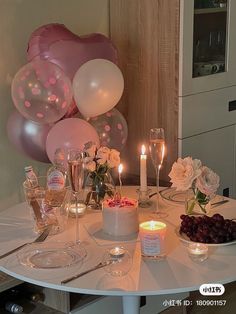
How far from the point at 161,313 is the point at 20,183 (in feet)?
2.79

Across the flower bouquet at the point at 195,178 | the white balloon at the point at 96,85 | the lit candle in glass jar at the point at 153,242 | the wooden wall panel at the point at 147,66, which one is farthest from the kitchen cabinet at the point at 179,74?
the lit candle in glass jar at the point at 153,242

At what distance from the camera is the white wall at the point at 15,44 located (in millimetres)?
2547

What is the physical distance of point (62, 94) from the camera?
7.57 ft

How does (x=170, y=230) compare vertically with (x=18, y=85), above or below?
below

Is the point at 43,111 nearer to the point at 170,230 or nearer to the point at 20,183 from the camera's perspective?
the point at 20,183

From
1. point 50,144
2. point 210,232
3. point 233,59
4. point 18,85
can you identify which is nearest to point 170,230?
point 210,232

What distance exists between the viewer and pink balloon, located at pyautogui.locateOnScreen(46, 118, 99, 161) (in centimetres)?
230

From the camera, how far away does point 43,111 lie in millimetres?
2301

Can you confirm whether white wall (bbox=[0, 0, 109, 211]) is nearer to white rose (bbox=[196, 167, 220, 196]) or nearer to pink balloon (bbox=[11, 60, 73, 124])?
pink balloon (bbox=[11, 60, 73, 124])

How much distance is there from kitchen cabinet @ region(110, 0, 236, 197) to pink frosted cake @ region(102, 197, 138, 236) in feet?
3.04

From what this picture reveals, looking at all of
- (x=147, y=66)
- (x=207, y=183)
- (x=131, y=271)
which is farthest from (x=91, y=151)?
(x=147, y=66)

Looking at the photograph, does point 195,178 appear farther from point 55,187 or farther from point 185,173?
point 55,187

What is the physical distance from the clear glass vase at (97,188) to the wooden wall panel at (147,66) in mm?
744

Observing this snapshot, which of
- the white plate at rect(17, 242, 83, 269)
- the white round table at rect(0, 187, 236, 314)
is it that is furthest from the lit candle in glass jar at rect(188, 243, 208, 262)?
the white plate at rect(17, 242, 83, 269)
